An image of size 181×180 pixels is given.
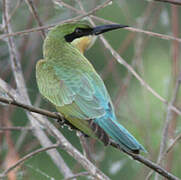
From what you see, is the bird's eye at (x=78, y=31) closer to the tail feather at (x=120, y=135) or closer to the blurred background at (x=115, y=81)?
the blurred background at (x=115, y=81)

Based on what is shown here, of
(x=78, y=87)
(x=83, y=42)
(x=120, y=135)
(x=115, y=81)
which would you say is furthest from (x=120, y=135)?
(x=115, y=81)

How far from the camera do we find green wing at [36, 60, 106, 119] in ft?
8.69

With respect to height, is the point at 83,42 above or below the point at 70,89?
above

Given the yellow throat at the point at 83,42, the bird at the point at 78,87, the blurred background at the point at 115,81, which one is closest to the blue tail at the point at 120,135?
the bird at the point at 78,87

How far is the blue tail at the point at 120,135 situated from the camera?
233 cm

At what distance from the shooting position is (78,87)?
278cm

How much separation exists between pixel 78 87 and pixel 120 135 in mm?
480

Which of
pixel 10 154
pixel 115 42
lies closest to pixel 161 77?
pixel 115 42

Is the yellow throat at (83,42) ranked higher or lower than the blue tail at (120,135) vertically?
higher

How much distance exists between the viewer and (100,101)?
271 centimetres

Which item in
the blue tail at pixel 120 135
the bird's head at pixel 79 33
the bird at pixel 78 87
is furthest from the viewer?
the bird's head at pixel 79 33

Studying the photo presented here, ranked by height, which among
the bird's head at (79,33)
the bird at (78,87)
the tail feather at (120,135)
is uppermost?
the bird's head at (79,33)

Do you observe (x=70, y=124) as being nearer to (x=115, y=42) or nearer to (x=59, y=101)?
(x=59, y=101)

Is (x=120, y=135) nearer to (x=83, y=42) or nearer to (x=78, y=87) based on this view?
(x=78, y=87)
